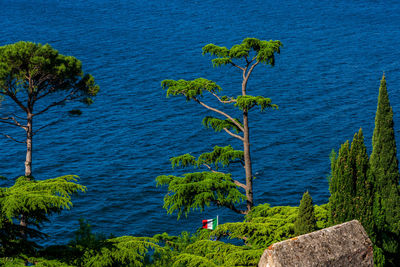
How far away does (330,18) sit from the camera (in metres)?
101

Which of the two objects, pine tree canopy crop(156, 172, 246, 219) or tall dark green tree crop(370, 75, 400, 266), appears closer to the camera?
tall dark green tree crop(370, 75, 400, 266)

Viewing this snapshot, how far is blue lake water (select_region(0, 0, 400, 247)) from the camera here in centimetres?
4741

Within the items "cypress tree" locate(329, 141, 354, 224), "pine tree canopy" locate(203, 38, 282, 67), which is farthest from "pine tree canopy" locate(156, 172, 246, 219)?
"pine tree canopy" locate(203, 38, 282, 67)

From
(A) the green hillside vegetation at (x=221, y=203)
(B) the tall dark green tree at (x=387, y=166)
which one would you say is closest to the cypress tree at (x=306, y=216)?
(A) the green hillside vegetation at (x=221, y=203)

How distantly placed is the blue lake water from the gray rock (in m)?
20.5

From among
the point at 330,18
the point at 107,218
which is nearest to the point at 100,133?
the point at 107,218

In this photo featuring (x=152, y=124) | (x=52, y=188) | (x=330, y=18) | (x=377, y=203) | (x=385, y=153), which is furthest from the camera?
(x=330, y=18)

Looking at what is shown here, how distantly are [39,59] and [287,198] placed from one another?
→ 26.3 meters

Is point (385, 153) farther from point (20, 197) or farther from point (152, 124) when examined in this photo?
point (152, 124)

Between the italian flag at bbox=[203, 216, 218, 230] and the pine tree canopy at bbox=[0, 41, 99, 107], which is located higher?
the pine tree canopy at bbox=[0, 41, 99, 107]

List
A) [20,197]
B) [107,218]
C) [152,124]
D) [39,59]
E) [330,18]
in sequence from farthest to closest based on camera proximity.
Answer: [330,18] → [152,124] → [107,218] → [39,59] → [20,197]

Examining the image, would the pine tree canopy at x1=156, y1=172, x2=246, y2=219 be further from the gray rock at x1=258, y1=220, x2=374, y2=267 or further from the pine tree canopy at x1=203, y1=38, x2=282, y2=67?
the gray rock at x1=258, y1=220, x2=374, y2=267

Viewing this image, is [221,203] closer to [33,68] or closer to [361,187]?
[361,187]

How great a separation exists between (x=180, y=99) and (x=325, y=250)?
61.9 meters
